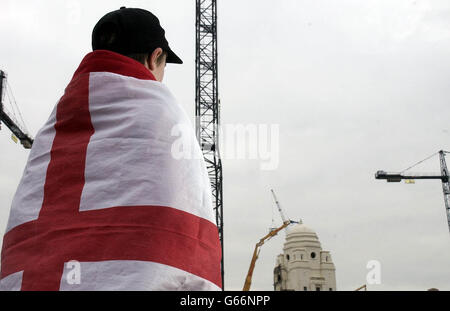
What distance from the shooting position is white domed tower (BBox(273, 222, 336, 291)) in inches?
2611

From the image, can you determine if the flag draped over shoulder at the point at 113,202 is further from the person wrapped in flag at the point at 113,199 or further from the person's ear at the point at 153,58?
the person's ear at the point at 153,58

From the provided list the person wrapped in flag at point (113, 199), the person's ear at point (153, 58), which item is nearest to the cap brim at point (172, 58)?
the person's ear at point (153, 58)

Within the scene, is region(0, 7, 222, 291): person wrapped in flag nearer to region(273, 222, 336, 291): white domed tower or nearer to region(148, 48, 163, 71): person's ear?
region(148, 48, 163, 71): person's ear

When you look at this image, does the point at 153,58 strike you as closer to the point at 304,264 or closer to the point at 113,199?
the point at 113,199

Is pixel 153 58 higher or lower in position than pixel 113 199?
higher

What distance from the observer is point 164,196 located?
129cm

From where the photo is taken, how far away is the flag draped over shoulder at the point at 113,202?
1230 mm

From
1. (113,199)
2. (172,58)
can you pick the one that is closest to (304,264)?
(172,58)

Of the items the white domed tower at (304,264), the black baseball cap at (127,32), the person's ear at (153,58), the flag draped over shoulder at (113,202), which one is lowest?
the flag draped over shoulder at (113,202)

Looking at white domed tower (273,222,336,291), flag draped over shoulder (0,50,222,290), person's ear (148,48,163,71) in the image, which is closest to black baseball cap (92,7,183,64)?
person's ear (148,48,163,71)

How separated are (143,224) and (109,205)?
0.10 meters

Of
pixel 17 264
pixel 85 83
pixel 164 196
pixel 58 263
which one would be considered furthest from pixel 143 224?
pixel 85 83

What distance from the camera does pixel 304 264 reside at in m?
66.3
